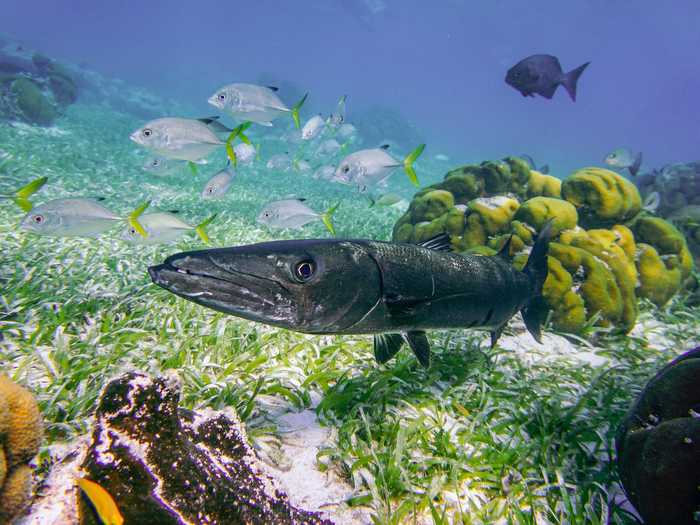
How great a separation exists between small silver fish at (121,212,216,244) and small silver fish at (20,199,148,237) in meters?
0.18

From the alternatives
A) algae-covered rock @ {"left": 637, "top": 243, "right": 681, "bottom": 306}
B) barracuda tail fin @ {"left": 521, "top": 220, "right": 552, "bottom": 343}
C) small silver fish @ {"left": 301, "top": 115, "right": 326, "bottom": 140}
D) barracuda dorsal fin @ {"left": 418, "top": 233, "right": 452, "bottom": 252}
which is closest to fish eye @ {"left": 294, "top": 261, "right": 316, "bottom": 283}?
barracuda dorsal fin @ {"left": 418, "top": 233, "right": 452, "bottom": 252}

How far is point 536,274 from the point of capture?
385cm

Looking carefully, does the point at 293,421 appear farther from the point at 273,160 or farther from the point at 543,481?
the point at 273,160

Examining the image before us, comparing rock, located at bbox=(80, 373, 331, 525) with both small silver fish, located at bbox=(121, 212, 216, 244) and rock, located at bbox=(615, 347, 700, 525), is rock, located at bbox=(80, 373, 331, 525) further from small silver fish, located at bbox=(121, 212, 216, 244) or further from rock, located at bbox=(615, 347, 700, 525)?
small silver fish, located at bbox=(121, 212, 216, 244)

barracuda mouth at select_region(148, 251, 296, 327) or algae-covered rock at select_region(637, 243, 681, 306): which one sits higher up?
algae-covered rock at select_region(637, 243, 681, 306)

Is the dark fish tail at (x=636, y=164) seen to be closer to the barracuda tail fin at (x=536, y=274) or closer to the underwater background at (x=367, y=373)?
the underwater background at (x=367, y=373)

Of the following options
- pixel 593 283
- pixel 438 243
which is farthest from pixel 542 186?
pixel 438 243

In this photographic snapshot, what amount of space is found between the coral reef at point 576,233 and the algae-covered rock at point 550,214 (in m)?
0.02

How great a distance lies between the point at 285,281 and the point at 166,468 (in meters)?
0.96

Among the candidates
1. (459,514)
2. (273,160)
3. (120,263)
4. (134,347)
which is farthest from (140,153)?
(459,514)

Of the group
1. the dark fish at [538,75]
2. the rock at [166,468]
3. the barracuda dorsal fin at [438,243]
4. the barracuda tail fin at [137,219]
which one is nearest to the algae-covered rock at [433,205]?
the dark fish at [538,75]

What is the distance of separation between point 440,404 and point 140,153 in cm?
1906

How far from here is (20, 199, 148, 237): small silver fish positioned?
14.0 ft

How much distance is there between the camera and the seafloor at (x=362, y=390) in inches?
92.5
